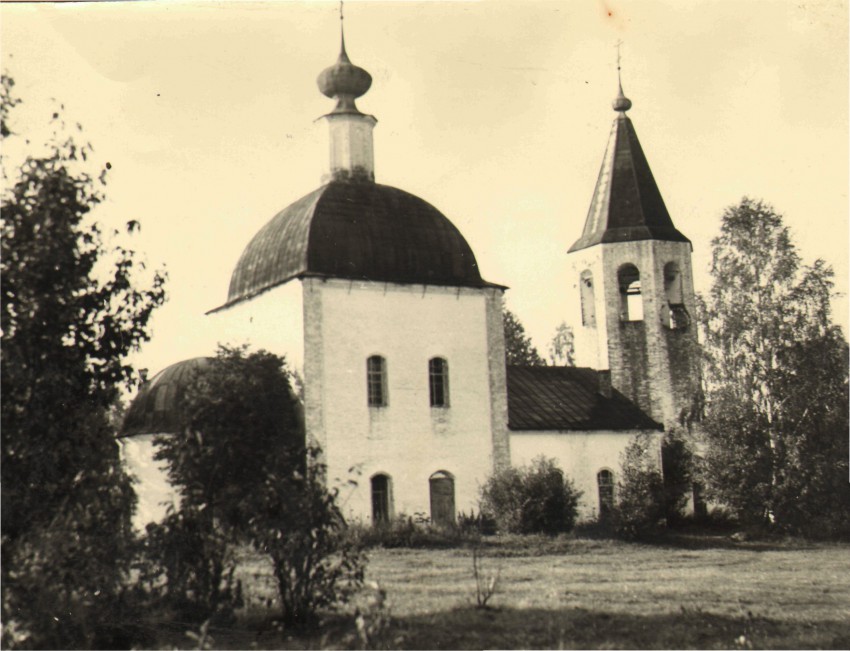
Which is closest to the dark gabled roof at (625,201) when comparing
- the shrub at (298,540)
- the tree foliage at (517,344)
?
the tree foliage at (517,344)

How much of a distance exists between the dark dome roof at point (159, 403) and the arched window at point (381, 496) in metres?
4.73

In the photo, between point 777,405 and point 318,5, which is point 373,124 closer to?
point 777,405

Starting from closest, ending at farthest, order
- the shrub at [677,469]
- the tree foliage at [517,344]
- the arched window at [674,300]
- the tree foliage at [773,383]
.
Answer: the tree foliage at [773,383] → the shrub at [677,469] → the arched window at [674,300] → the tree foliage at [517,344]

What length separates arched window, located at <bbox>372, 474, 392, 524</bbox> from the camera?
24242mm

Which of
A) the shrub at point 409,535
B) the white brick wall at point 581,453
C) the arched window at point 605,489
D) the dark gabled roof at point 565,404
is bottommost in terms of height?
the shrub at point 409,535

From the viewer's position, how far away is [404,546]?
21266 millimetres

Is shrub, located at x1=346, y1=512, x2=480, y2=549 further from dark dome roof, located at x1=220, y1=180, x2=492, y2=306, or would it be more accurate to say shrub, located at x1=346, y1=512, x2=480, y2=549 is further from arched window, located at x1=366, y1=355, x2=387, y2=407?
dark dome roof, located at x1=220, y1=180, x2=492, y2=306

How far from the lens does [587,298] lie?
103 feet

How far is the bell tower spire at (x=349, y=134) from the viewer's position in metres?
26.7

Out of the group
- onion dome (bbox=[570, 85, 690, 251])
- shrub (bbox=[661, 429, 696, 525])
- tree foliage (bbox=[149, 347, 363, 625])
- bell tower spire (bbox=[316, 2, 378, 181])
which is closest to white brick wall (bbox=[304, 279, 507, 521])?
bell tower spire (bbox=[316, 2, 378, 181])

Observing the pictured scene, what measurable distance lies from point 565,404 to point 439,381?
4.49m

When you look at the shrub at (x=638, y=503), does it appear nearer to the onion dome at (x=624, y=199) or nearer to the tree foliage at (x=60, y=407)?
the onion dome at (x=624, y=199)

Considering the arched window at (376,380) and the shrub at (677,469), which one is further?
the shrub at (677,469)

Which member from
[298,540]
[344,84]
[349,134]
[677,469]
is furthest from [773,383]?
[298,540]
